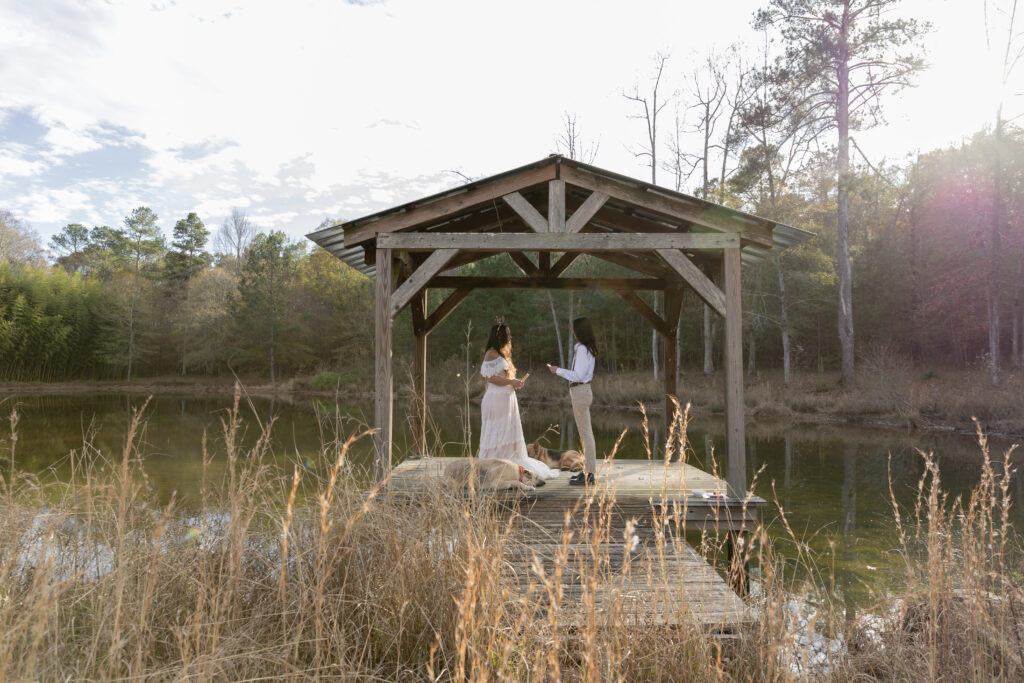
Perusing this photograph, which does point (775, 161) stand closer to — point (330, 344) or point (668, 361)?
point (668, 361)

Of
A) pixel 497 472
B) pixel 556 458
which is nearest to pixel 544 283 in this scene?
pixel 556 458

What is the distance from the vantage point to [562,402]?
24.0m

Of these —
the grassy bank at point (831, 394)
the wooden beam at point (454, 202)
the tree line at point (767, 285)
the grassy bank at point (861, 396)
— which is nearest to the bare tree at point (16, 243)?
the tree line at point (767, 285)

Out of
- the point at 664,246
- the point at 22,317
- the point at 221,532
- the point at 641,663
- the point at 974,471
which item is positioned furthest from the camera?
the point at 22,317

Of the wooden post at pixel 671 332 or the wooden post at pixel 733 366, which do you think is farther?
the wooden post at pixel 671 332

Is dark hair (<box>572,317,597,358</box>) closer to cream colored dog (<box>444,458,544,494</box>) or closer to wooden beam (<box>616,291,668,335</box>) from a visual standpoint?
cream colored dog (<box>444,458,544,494</box>)

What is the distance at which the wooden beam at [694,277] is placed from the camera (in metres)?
5.89

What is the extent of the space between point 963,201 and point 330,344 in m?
33.0

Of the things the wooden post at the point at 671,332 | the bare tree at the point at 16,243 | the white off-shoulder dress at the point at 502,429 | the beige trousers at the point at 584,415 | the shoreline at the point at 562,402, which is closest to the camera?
the beige trousers at the point at 584,415

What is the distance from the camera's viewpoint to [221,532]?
314 cm

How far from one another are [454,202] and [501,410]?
2379 millimetres

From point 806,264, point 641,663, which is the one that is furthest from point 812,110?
point 641,663

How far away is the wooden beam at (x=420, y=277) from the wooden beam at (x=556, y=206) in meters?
1.00

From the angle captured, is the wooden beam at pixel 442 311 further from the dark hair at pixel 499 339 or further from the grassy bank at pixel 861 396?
the grassy bank at pixel 861 396
